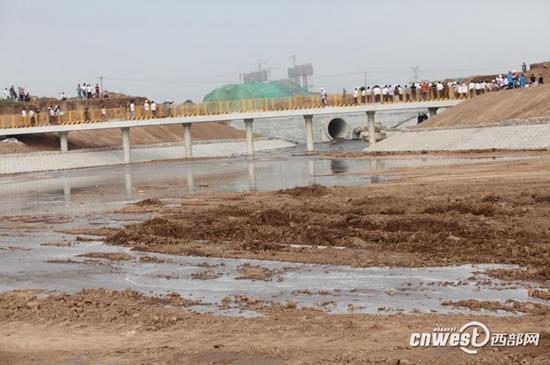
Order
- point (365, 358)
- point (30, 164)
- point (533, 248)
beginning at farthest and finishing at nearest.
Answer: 1. point (30, 164)
2. point (533, 248)
3. point (365, 358)

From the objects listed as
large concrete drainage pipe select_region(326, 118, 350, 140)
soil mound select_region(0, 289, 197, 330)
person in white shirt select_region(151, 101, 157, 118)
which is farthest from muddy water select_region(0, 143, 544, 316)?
large concrete drainage pipe select_region(326, 118, 350, 140)

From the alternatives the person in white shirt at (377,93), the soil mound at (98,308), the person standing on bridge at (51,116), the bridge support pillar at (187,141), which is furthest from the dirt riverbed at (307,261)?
the bridge support pillar at (187,141)

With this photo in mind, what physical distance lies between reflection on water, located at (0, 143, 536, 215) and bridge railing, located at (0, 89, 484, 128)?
12.7 metres

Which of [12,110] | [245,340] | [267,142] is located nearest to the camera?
[245,340]

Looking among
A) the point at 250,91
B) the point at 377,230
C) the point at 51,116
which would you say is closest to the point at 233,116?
the point at 51,116

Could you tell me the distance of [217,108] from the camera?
70.9 m

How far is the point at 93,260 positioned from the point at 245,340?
27.6 ft

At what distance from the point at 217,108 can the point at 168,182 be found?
2896 cm

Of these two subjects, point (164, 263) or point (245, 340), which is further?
point (164, 263)

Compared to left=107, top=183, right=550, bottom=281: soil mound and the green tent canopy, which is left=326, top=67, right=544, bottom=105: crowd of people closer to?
the green tent canopy

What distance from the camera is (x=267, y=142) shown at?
8775 centimetres

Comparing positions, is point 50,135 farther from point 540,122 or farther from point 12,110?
point 540,122

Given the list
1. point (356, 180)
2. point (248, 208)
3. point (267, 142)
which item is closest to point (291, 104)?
point (267, 142)

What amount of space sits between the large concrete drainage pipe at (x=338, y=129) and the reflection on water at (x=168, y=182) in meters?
36.2
